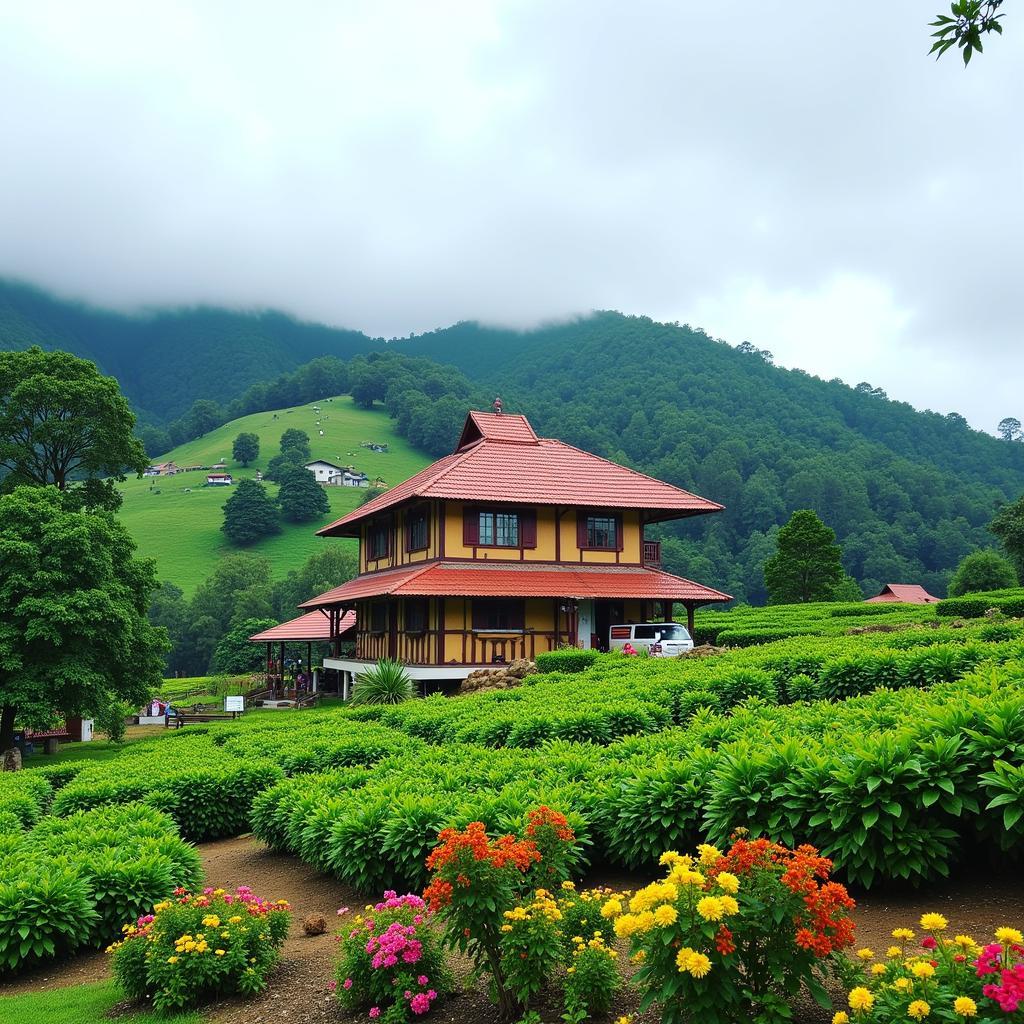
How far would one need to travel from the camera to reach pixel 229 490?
125 m

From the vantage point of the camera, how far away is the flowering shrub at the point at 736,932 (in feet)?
14.3

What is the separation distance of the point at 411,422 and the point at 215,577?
68.8m

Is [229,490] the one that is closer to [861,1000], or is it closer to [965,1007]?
[861,1000]

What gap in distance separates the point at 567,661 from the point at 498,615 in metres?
7.72

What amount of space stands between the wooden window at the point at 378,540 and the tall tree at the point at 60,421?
34.3 feet

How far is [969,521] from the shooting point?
349 ft

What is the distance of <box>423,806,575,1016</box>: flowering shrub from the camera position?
557cm

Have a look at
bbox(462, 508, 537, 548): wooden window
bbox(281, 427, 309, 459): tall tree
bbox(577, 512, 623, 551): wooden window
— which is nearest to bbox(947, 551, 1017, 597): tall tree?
bbox(577, 512, 623, 551): wooden window

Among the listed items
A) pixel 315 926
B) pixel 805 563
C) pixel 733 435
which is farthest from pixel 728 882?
pixel 733 435

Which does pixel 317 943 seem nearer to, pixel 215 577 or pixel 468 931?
pixel 468 931

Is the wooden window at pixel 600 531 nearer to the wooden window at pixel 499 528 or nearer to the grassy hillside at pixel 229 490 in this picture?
the wooden window at pixel 499 528

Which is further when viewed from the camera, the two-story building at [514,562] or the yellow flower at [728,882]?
the two-story building at [514,562]

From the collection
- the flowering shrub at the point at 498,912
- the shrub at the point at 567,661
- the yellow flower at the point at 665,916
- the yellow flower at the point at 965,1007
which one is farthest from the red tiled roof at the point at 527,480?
the yellow flower at the point at 965,1007

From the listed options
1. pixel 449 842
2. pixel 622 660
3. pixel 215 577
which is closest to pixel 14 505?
pixel 622 660
